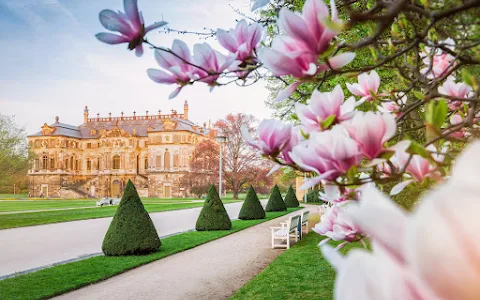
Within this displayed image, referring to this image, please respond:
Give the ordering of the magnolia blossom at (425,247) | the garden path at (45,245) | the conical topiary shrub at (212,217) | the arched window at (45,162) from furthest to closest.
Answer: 1. the arched window at (45,162)
2. the conical topiary shrub at (212,217)
3. the garden path at (45,245)
4. the magnolia blossom at (425,247)

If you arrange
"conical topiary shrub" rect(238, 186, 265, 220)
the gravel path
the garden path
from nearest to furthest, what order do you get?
1. the gravel path
2. the garden path
3. "conical topiary shrub" rect(238, 186, 265, 220)

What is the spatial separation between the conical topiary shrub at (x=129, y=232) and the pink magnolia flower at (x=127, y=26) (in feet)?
27.6

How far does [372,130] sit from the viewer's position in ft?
2.42

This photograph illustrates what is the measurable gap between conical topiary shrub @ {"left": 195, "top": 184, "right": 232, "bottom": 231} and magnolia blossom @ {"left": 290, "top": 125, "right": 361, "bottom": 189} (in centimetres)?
1296

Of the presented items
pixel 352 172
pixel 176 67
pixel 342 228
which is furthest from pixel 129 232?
pixel 352 172

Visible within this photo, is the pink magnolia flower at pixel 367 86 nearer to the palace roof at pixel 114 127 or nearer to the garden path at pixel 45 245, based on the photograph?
the garden path at pixel 45 245

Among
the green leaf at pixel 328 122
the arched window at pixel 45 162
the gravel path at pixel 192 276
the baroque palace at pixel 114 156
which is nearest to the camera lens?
the green leaf at pixel 328 122

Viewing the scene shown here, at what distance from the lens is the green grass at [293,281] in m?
5.49

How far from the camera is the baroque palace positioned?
5803 centimetres

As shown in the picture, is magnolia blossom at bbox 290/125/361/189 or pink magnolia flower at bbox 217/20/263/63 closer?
magnolia blossom at bbox 290/125/361/189

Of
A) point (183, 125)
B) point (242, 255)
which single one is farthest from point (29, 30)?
point (242, 255)

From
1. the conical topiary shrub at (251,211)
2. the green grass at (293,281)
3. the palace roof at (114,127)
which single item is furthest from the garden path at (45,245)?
the palace roof at (114,127)

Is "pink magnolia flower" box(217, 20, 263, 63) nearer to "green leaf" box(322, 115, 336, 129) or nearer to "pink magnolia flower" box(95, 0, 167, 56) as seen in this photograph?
"pink magnolia flower" box(95, 0, 167, 56)

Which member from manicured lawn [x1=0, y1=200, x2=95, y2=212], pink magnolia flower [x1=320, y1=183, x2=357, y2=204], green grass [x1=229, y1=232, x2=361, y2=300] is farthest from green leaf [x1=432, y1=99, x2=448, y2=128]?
manicured lawn [x1=0, y1=200, x2=95, y2=212]
